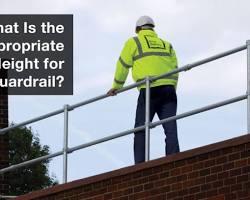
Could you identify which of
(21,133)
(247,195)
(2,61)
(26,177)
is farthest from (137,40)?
(21,133)

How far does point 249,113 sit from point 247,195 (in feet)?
3.06

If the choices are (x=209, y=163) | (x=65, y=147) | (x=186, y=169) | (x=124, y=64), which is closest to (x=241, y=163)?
(x=209, y=163)

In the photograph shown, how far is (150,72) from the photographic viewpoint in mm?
17062

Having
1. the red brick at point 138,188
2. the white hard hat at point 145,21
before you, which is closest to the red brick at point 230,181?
the red brick at point 138,188

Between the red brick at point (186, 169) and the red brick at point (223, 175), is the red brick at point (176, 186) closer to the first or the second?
the red brick at point (186, 169)

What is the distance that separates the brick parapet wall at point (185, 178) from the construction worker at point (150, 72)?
24.7 inches

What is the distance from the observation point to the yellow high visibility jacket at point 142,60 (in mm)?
17125

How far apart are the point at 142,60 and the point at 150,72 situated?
20 centimetres

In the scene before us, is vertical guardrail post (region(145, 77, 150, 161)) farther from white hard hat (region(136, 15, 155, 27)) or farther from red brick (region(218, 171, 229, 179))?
red brick (region(218, 171, 229, 179))

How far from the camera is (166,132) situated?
16656 millimetres

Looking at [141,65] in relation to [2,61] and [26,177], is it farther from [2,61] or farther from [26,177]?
[26,177]

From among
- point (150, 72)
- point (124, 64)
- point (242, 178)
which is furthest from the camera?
point (124, 64)

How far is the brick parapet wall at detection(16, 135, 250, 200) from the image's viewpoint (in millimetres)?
14953

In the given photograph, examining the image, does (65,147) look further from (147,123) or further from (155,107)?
(147,123)
